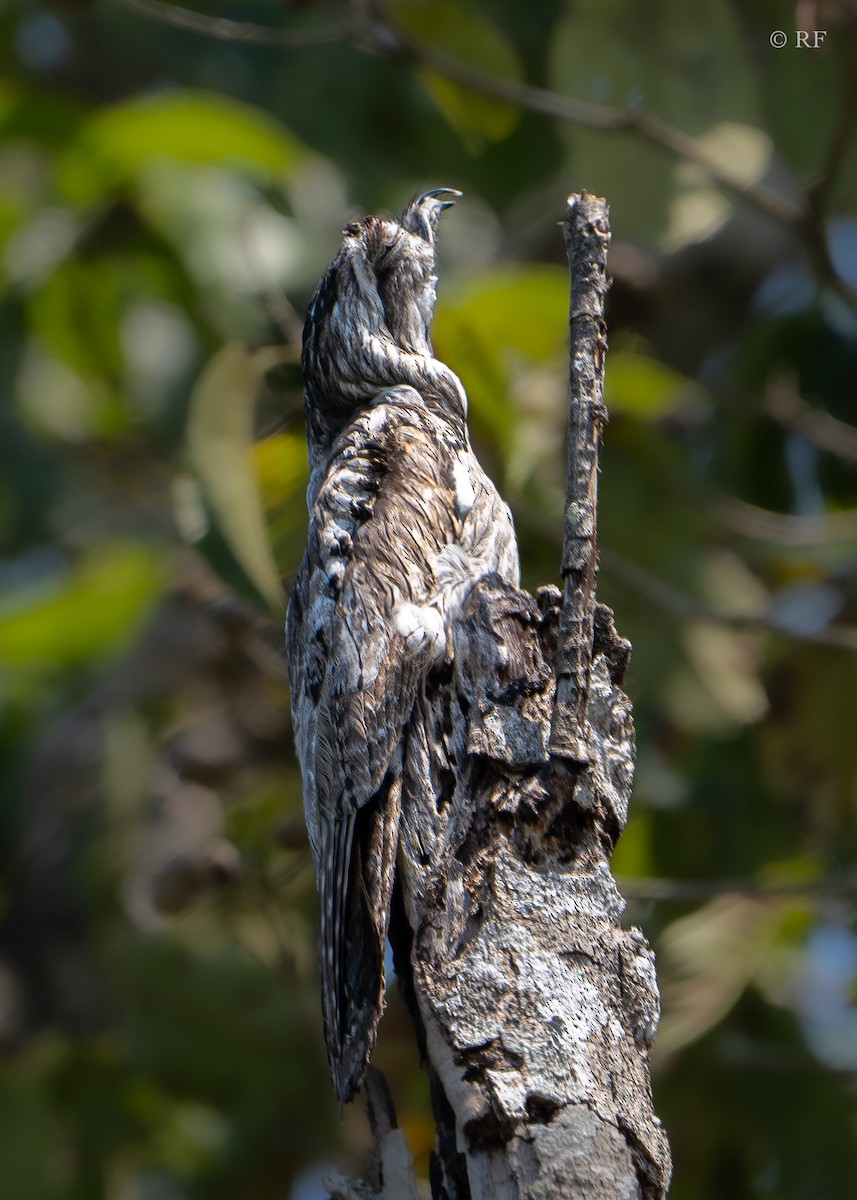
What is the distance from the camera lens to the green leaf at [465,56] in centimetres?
582

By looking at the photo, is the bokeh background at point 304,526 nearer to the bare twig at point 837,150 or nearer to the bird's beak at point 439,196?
the bare twig at point 837,150

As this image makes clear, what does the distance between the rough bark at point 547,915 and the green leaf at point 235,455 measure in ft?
4.93

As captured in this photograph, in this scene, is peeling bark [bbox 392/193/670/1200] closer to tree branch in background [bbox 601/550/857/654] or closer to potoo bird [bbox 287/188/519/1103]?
potoo bird [bbox 287/188/519/1103]

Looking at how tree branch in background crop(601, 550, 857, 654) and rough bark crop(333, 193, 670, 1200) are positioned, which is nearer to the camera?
rough bark crop(333, 193, 670, 1200)

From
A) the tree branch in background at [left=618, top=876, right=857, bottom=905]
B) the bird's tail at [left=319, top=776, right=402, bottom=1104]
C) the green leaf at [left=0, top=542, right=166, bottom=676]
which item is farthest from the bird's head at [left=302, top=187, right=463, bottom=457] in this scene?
the green leaf at [left=0, top=542, right=166, bottom=676]

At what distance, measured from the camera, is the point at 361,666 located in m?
3.20

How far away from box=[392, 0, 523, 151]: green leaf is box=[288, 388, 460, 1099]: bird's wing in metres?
2.43

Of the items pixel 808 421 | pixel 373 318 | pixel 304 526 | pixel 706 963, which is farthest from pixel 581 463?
pixel 808 421

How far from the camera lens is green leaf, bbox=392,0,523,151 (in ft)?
19.1

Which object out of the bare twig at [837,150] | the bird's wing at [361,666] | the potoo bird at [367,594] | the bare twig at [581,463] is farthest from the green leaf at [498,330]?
the bare twig at [581,463]

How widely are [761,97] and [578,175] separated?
86 cm

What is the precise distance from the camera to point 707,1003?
21.3ft

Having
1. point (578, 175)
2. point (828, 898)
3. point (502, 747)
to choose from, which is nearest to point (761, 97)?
point (578, 175)

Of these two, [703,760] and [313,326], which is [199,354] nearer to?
[703,760]
